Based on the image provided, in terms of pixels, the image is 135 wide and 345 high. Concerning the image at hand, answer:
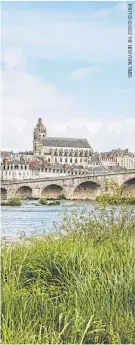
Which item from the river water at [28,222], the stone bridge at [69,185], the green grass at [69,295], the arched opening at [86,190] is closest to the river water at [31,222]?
the river water at [28,222]

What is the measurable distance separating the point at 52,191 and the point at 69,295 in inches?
2040

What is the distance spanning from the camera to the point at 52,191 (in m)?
57.1

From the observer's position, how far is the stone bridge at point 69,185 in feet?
171

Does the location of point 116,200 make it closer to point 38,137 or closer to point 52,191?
point 52,191

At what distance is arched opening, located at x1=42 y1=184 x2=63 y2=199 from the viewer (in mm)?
55406

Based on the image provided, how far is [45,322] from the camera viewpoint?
15.9 ft

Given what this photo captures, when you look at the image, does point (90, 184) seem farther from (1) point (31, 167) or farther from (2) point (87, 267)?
(2) point (87, 267)

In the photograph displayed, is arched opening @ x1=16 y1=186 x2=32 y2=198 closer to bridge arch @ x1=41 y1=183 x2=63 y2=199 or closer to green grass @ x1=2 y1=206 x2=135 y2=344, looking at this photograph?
bridge arch @ x1=41 y1=183 x2=63 y2=199

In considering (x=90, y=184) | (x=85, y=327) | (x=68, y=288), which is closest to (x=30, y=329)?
(x=85, y=327)

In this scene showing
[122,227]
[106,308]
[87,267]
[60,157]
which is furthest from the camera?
[60,157]

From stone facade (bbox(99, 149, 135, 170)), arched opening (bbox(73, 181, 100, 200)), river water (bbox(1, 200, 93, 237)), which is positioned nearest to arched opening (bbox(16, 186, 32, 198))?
arched opening (bbox(73, 181, 100, 200))

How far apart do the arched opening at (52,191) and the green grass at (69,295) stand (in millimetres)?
48857

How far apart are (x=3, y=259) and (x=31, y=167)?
69.1 m

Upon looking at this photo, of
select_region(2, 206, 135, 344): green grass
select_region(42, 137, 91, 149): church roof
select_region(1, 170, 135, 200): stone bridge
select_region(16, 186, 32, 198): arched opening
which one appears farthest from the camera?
select_region(42, 137, 91, 149): church roof
